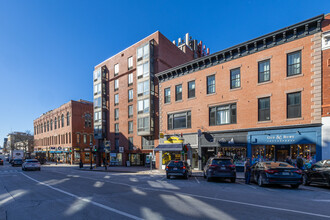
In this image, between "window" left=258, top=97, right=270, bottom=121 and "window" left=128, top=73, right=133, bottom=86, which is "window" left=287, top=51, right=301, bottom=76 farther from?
"window" left=128, top=73, right=133, bottom=86

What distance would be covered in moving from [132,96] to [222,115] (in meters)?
17.6

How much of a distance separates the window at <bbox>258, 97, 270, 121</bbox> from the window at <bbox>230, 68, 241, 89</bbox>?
8.43 ft

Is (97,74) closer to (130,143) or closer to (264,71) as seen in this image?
(130,143)

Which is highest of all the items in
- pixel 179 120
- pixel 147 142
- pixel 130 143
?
pixel 179 120

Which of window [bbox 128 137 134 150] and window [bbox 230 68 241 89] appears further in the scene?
window [bbox 128 137 134 150]

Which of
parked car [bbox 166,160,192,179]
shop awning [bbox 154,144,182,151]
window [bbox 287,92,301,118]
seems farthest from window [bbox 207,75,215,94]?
parked car [bbox 166,160,192,179]

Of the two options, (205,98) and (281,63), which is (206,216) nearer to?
(281,63)

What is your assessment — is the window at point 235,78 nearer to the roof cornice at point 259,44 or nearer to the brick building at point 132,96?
the roof cornice at point 259,44

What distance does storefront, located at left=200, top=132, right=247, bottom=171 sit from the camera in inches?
788

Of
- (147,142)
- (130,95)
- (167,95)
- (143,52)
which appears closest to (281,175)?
(167,95)

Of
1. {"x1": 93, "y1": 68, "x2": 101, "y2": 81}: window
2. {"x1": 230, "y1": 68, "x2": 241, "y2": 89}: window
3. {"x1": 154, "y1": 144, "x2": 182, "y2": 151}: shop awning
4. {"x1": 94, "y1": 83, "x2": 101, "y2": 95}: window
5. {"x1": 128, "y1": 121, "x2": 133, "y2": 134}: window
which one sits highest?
{"x1": 93, "y1": 68, "x2": 101, "y2": 81}: window

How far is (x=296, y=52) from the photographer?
1753 cm

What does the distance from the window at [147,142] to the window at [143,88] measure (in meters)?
6.51

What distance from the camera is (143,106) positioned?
107 feet
